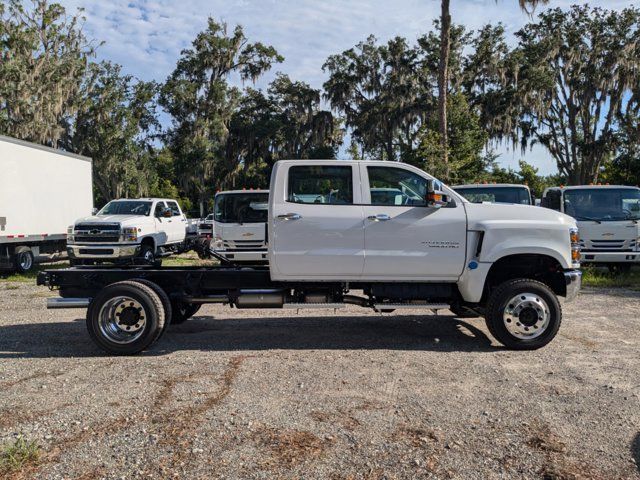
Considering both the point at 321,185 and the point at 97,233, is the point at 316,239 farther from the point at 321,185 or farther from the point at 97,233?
the point at 97,233

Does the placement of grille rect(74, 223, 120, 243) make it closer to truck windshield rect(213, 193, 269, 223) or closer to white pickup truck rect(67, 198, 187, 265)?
white pickup truck rect(67, 198, 187, 265)

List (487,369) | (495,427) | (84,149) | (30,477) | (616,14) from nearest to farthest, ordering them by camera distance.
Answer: (30,477)
(495,427)
(487,369)
(616,14)
(84,149)

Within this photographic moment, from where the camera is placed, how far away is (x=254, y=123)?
3844 cm

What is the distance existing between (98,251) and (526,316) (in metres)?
11.0

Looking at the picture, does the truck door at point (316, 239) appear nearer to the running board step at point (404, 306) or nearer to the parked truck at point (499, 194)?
the running board step at point (404, 306)

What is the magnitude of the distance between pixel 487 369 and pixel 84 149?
111 feet

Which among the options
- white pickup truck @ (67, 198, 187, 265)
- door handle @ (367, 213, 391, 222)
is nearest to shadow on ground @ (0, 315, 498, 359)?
door handle @ (367, 213, 391, 222)

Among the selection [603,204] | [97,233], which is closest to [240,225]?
[97,233]

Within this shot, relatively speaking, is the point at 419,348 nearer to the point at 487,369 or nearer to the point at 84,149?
the point at 487,369

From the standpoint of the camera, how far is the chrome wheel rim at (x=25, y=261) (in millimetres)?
14000

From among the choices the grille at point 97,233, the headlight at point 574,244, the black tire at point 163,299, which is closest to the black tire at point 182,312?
the black tire at point 163,299

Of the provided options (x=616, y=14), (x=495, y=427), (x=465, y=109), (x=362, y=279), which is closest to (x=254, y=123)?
(x=465, y=109)

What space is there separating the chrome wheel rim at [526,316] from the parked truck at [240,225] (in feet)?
18.2

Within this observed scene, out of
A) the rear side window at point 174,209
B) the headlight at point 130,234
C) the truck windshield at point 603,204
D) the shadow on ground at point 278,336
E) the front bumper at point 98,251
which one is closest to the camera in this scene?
the shadow on ground at point 278,336
